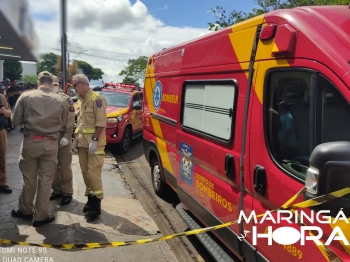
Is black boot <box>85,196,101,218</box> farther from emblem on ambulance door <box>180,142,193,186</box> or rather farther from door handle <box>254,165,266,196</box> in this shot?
door handle <box>254,165,266,196</box>

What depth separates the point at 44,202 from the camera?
3881 mm

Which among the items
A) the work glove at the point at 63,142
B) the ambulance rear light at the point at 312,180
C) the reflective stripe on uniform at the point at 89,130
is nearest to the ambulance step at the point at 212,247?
the ambulance rear light at the point at 312,180

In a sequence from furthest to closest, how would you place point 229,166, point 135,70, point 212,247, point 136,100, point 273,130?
point 135,70
point 136,100
point 212,247
point 229,166
point 273,130

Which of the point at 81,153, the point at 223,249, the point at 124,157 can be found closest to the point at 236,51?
the point at 223,249

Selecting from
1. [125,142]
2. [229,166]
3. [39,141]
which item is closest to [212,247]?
[229,166]

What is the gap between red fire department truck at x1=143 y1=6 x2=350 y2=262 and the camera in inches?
73.2

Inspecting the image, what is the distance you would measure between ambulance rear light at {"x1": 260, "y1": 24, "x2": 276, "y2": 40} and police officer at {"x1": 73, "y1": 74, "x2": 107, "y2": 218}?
2387mm

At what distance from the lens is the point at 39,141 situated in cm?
382

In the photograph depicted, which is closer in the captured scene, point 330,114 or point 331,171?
point 331,171

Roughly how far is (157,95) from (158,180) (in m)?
1.42

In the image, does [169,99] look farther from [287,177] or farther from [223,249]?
[287,177]

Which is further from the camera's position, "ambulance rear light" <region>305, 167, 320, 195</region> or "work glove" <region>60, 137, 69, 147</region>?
"work glove" <region>60, 137, 69, 147</region>

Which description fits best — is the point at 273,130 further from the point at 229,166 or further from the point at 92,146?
the point at 92,146

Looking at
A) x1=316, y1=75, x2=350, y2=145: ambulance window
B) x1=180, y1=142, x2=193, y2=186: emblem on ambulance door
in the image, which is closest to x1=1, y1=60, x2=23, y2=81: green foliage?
x1=180, y1=142, x2=193, y2=186: emblem on ambulance door
